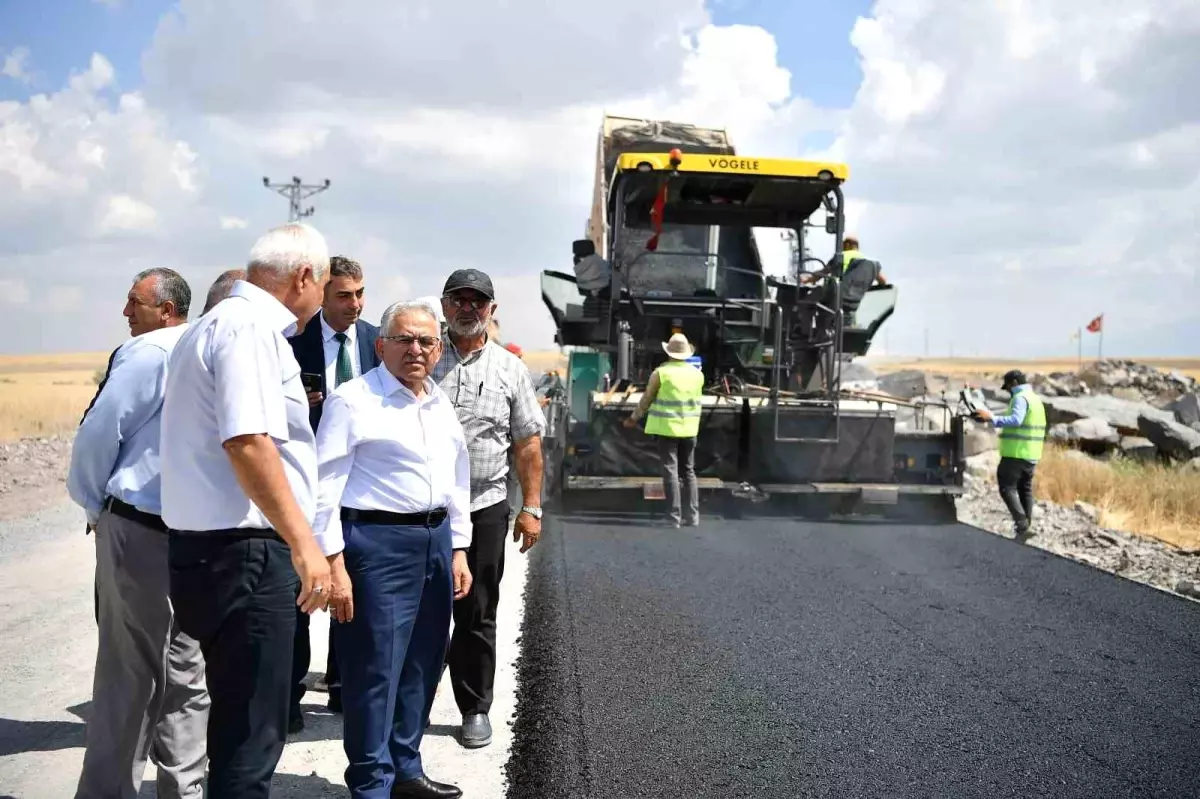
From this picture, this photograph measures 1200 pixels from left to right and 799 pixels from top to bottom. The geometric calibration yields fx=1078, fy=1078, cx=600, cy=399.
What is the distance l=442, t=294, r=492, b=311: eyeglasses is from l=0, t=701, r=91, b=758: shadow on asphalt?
2090mm

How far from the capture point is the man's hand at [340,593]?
9.43 feet

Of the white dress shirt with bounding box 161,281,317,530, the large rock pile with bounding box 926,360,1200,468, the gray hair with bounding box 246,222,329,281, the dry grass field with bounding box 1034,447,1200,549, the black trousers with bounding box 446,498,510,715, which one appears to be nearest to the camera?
the white dress shirt with bounding box 161,281,317,530

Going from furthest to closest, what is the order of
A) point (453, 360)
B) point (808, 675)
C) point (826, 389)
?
point (826, 389) → point (808, 675) → point (453, 360)

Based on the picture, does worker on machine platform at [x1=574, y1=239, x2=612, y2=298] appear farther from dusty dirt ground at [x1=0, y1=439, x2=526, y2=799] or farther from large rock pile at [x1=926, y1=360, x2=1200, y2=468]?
large rock pile at [x1=926, y1=360, x2=1200, y2=468]

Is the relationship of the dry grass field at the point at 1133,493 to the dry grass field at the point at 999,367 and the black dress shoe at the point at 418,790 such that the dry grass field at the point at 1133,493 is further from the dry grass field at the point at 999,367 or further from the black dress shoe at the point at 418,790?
the dry grass field at the point at 999,367

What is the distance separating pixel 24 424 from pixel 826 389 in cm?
1652

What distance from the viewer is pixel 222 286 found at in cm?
372

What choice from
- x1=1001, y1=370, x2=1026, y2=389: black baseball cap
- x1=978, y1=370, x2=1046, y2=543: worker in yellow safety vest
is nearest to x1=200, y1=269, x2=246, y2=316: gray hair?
x1=978, y1=370, x2=1046, y2=543: worker in yellow safety vest

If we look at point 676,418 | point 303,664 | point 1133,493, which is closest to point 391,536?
point 303,664

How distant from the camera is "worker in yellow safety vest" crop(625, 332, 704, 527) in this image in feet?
29.4

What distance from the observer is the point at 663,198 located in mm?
9383

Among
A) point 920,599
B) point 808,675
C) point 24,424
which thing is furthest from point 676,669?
point 24,424

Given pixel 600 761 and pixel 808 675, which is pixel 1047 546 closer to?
pixel 808 675

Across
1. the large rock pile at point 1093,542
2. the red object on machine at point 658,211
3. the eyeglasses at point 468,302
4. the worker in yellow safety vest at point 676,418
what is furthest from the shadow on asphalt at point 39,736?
the large rock pile at point 1093,542
